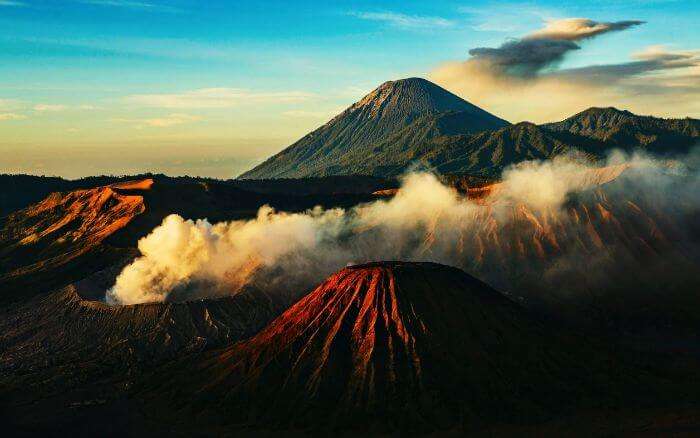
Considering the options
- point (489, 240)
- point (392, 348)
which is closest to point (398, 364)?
point (392, 348)

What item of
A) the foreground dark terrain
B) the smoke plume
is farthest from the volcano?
the smoke plume

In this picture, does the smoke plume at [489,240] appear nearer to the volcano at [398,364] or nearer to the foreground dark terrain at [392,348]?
the foreground dark terrain at [392,348]

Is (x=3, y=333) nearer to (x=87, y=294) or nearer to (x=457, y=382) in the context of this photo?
(x=87, y=294)

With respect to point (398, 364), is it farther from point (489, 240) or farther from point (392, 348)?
point (489, 240)

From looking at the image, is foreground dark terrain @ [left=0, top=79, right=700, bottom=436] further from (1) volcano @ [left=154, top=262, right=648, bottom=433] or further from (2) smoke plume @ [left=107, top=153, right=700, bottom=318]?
(2) smoke plume @ [left=107, top=153, right=700, bottom=318]

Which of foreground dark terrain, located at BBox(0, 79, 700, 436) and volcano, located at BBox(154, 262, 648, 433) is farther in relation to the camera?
volcano, located at BBox(154, 262, 648, 433)
